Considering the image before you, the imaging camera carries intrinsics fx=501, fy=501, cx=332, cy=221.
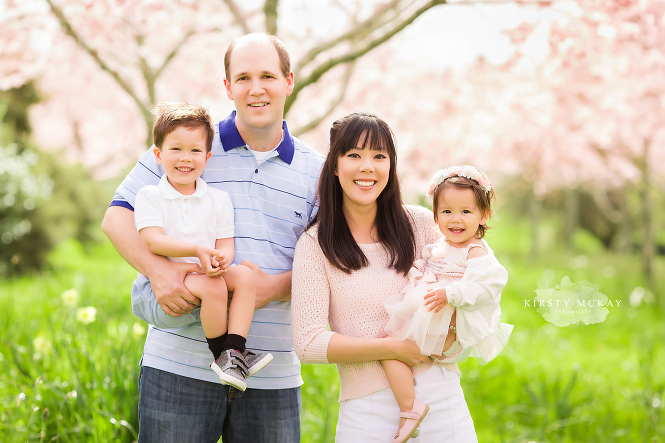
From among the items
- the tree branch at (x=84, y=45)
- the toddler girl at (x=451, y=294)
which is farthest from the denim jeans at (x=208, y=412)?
the tree branch at (x=84, y=45)

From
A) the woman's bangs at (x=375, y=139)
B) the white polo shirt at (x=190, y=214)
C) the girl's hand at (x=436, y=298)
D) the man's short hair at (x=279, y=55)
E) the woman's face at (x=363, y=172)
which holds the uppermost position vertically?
the man's short hair at (x=279, y=55)

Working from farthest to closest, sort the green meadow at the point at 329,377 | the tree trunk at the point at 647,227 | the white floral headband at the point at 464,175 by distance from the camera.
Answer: the tree trunk at the point at 647,227 < the green meadow at the point at 329,377 < the white floral headband at the point at 464,175

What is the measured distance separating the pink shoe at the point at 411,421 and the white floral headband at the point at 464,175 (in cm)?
84

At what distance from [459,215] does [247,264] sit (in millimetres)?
833

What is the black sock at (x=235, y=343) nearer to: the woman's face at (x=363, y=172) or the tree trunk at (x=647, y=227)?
the woman's face at (x=363, y=172)

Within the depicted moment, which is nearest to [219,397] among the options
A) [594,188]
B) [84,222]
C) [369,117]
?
[369,117]

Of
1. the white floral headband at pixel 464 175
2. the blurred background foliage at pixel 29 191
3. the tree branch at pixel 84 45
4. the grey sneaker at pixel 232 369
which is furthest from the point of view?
the blurred background foliage at pixel 29 191

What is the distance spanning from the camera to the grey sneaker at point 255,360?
1760mm

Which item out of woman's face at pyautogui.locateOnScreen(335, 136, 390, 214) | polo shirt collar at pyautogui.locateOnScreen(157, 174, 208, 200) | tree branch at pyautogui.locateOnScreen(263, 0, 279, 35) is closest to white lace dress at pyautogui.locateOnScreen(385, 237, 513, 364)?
woman's face at pyautogui.locateOnScreen(335, 136, 390, 214)

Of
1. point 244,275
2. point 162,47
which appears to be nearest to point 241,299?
point 244,275

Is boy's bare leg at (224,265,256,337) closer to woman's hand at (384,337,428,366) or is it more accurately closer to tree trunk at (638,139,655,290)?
woman's hand at (384,337,428,366)

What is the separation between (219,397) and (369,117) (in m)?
1.23

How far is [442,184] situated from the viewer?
200cm

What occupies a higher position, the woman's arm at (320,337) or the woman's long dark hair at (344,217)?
the woman's long dark hair at (344,217)
